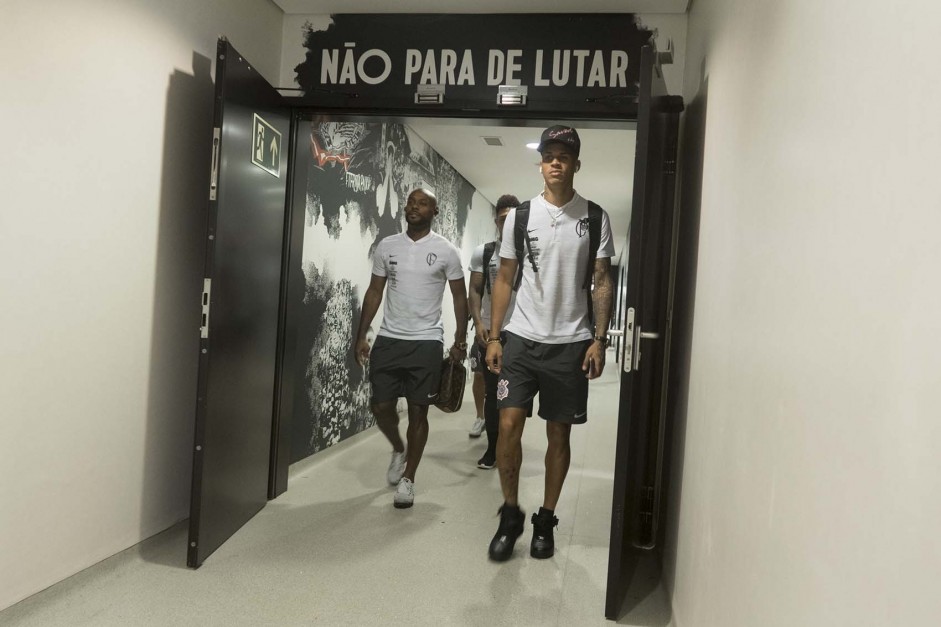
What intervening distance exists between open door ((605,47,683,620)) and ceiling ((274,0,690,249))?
0.59m

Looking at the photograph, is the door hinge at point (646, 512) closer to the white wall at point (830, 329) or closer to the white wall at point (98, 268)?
the white wall at point (830, 329)

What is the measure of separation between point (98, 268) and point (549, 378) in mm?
1643

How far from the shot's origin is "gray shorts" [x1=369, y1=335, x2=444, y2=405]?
3.54 meters

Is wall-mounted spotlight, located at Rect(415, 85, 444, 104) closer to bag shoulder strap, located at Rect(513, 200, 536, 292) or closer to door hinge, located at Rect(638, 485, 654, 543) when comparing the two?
bag shoulder strap, located at Rect(513, 200, 536, 292)

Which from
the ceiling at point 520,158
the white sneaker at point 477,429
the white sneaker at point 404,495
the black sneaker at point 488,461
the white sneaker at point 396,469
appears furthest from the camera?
the ceiling at point 520,158

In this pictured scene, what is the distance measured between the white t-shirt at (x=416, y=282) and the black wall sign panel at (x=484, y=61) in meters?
0.72

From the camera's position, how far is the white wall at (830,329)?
0.72 m

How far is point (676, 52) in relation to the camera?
3.20 m

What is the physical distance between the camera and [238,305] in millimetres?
2814

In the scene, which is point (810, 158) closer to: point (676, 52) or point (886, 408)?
point (886, 408)

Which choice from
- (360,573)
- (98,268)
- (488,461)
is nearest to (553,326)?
(360,573)

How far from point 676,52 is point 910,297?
2759 mm

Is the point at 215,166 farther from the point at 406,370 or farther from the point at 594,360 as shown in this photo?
the point at 594,360

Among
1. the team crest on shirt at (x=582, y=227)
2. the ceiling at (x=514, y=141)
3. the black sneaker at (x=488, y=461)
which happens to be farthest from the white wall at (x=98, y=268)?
the black sneaker at (x=488, y=461)
